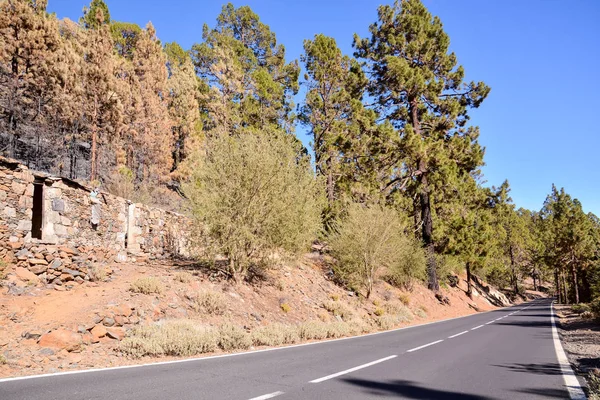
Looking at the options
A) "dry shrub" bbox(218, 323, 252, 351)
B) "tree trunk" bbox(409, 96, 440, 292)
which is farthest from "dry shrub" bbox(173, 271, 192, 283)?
"tree trunk" bbox(409, 96, 440, 292)

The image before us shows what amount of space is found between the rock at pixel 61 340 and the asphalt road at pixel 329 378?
2093mm

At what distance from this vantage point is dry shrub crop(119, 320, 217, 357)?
343 inches

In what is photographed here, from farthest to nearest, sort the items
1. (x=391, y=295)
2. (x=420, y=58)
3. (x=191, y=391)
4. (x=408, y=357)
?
(x=420, y=58)
(x=391, y=295)
(x=408, y=357)
(x=191, y=391)

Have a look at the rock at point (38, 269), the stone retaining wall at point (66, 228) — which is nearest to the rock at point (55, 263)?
the stone retaining wall at point (66, 228)

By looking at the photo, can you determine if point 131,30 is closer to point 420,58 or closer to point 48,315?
point 420,58

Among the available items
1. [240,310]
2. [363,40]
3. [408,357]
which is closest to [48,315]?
[240,310]

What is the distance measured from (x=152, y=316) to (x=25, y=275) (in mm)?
3927

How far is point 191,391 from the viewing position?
552cm

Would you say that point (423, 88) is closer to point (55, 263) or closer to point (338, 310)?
point (338, 310)

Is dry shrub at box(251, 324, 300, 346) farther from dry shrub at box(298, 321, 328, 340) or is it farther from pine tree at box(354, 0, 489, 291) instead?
pine tree at box(354, 0, 489, 291)

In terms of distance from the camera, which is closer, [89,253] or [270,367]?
[270,367]

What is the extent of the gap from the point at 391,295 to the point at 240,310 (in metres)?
13.5

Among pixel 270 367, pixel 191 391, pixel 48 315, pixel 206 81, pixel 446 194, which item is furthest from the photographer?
pixel 206 81

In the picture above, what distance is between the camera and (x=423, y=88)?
1009 inches
